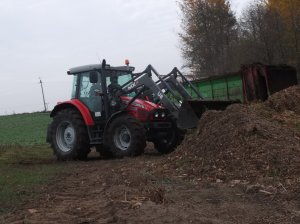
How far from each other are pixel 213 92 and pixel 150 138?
11.1 meters

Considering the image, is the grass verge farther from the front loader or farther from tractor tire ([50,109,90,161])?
the front loader

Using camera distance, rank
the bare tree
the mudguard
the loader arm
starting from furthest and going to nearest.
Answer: the bare tree < the mudguard < the loader arm

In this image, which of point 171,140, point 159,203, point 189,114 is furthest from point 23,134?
point 159,203

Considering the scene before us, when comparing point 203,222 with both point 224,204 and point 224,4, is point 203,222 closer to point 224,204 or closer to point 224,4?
point 224,204

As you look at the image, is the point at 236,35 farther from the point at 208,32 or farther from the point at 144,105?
the point at 144,105

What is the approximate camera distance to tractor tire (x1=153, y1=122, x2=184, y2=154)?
41.5 feet

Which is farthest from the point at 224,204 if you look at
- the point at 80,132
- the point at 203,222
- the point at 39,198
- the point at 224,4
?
the point at 224,4

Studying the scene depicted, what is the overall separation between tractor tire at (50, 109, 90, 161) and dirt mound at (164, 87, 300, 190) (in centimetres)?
410

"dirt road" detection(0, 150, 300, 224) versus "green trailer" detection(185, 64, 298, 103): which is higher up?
"green trailer" detection(185, 64, 298, 103)

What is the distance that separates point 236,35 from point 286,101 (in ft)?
105

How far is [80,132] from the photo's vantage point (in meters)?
13.0

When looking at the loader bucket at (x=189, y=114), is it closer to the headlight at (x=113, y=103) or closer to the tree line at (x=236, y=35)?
the headlight at (x=113, y=103)

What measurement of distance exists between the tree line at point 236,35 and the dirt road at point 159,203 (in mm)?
25520

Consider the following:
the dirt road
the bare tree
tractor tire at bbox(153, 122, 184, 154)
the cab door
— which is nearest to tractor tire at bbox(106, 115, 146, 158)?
the cab door
